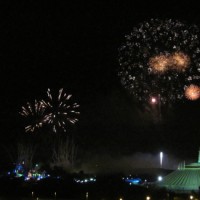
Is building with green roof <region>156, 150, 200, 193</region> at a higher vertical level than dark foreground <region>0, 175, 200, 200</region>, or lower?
higher

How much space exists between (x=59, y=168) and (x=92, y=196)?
22340mm

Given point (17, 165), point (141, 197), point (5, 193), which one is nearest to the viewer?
point (141, 197)

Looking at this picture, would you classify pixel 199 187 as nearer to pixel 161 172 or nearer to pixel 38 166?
pixel 161 172

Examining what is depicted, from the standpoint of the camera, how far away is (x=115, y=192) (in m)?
Answer: 42.3

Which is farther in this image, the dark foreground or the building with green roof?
the building with green roof

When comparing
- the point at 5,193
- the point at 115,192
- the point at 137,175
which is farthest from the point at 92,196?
the point at 137,175

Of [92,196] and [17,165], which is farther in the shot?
[17,165]

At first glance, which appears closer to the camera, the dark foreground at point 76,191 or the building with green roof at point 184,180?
the dark foreground at point 76,191

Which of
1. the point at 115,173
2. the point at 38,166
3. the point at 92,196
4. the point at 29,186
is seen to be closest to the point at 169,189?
the point at 92,196

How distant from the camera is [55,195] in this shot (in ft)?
136

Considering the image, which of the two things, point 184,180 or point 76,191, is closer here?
point 184,180

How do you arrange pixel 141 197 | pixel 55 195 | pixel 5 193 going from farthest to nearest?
pixel 5 193
pixel 55 195
pixel 141 197

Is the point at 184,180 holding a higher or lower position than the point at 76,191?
higher

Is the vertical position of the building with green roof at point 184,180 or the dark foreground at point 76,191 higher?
the building with green roof at point 184,180
